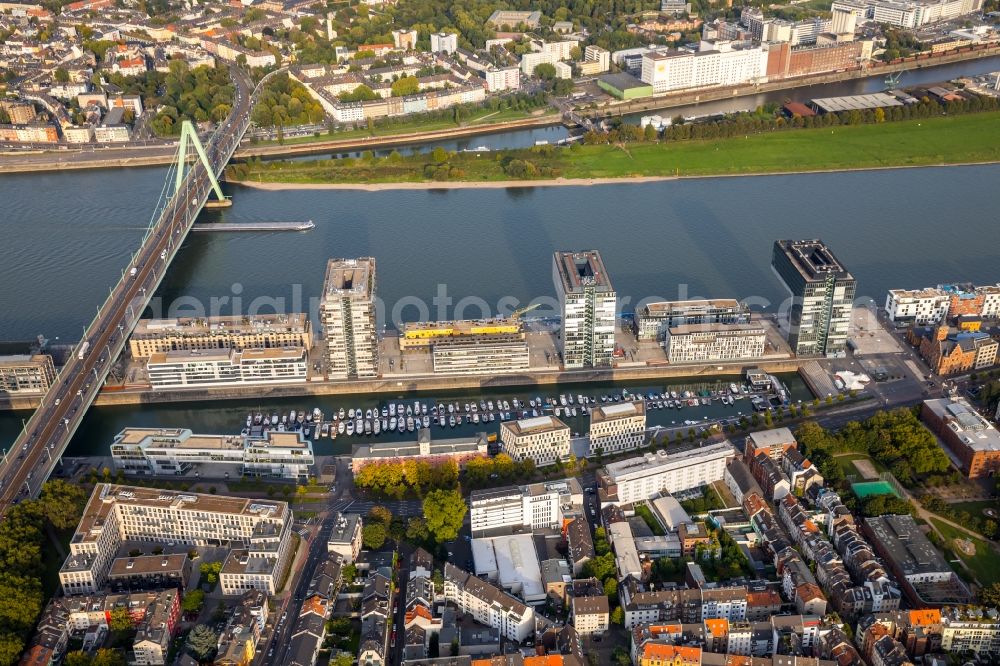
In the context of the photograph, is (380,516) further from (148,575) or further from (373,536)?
(148,575)

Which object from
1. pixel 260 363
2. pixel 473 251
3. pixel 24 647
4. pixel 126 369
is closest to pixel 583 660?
pixel 24 647

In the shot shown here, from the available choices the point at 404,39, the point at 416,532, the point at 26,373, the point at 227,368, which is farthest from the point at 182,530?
the point at 404,39

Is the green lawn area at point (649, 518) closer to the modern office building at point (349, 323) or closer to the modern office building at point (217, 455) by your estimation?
the modern office building at point (217, 455)

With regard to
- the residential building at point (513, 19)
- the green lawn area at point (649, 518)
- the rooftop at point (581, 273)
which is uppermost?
the residential building at point (513, 19)

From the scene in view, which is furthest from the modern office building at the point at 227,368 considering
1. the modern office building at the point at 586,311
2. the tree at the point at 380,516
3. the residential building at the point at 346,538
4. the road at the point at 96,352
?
the modern office building at the point at 586,311

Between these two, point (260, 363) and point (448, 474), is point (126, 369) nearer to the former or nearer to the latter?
point (260, 363)

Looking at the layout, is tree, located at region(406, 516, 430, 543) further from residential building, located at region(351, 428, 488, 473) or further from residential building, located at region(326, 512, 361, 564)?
residential building, located at region(351, 428, 488, 473)
